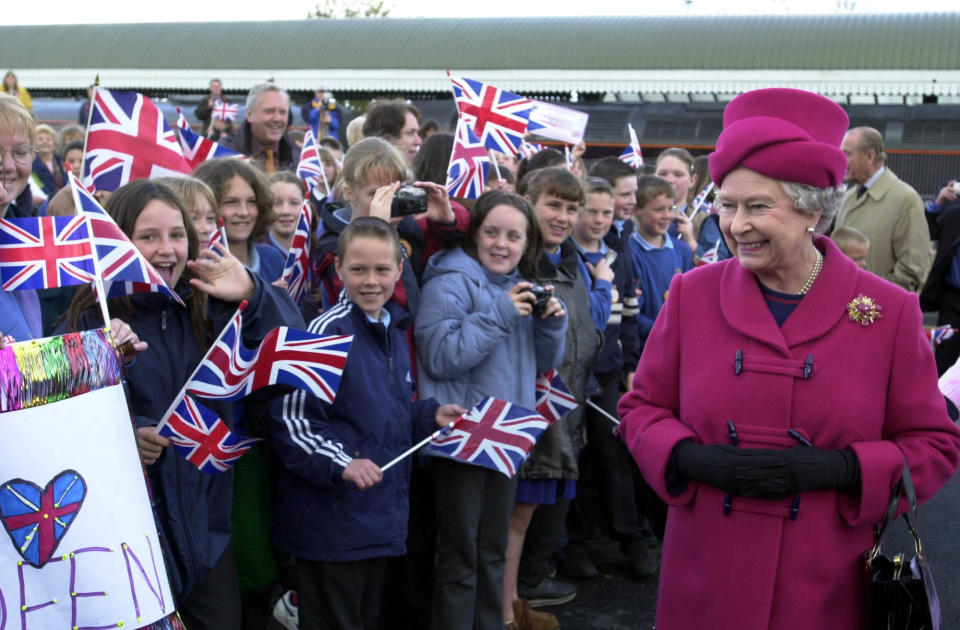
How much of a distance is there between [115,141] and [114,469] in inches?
95.2

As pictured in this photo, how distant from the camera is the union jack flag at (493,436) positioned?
4.27 m

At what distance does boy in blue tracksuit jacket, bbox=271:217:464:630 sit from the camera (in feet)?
12.4

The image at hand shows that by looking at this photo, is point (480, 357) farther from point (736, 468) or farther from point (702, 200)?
point (702, 200)

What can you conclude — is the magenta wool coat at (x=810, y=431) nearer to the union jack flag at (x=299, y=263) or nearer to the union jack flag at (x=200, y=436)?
the union jack flag at (x=200, y=436)

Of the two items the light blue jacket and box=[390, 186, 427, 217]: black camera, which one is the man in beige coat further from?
box=[390, 186, 427, 217]: black camera

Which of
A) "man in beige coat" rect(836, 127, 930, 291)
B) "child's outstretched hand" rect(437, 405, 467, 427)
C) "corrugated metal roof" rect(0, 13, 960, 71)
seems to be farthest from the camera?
"corrugated metal roof" rect(0, 13, 960, 71)

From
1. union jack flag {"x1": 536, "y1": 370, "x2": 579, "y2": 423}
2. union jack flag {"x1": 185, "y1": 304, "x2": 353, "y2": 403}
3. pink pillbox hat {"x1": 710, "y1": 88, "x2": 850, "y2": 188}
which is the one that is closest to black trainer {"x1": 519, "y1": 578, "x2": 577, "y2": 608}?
union jack flag {"x1": 536, "y1": 370, "x2": 579, "y2": 423}

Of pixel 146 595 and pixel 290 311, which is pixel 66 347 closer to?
pixel 146 595

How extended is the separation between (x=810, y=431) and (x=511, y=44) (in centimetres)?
2617

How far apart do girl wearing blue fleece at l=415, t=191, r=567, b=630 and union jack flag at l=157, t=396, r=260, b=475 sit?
4.23 ft

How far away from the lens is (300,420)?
3.79m

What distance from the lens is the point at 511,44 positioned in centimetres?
2786

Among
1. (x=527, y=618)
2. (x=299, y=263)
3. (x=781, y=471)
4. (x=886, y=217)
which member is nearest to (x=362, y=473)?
(x=299, y=263)

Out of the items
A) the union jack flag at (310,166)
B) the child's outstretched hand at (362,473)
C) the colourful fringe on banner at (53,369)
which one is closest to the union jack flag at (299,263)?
the child's outstretched hand at (362,473)
